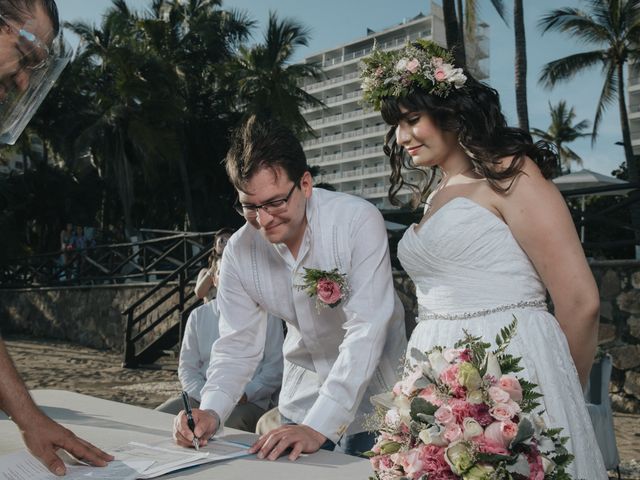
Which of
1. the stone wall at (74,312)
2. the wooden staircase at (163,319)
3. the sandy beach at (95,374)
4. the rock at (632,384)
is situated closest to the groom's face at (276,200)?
the sandy beach at (95,374)

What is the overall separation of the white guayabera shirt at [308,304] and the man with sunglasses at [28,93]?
62 cm

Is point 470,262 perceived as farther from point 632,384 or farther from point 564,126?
point 564,126

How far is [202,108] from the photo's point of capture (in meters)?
28.3

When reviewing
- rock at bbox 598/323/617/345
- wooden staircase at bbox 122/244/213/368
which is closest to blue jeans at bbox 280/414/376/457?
rock at bbox 598/323/617/345

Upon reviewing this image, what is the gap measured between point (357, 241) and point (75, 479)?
1.23 meters

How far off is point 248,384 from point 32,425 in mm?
2266

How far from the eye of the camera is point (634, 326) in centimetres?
740

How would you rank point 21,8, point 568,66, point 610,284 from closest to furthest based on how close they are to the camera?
point 21,8 → point 610,284 → point 568,66

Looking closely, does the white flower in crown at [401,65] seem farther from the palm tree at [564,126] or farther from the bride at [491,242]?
the palm tree at [564,126]

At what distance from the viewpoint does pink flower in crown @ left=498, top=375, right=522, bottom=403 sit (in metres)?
1.29

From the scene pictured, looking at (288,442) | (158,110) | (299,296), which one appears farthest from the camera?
(158,110)

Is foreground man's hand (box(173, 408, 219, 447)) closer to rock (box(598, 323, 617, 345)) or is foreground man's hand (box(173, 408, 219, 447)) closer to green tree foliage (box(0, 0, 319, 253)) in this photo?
rock (box(598, 323, 617, 345))

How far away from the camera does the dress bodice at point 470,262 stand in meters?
2.22

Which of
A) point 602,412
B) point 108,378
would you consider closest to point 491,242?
point 602,412
